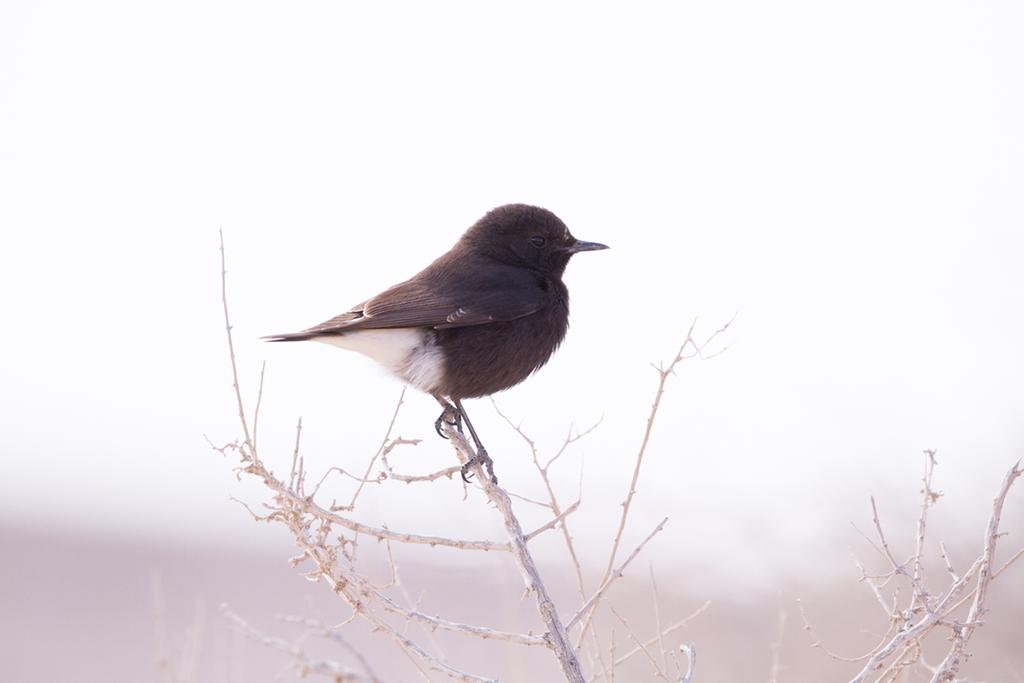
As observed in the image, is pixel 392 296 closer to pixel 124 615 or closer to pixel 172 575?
A: pixel 124 615

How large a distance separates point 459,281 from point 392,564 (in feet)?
7.99

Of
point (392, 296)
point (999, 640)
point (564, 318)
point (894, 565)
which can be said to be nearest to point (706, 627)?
point (999, 640)

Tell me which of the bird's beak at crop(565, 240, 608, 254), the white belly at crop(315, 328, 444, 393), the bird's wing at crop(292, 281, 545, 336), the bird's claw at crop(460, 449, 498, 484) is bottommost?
the bird's claw at crop(460, 449, 498, 484)

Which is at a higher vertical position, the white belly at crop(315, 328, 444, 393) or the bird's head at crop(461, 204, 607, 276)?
the bird's head at crop(461, 204, 607, 276)

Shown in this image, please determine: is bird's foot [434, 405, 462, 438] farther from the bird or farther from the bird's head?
the bird's head

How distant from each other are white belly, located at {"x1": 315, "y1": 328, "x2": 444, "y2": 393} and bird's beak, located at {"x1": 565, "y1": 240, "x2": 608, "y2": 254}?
1361 millimetres

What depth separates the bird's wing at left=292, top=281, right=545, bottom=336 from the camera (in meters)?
6.07

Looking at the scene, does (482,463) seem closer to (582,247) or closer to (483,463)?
(483,463)

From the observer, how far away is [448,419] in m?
6.21

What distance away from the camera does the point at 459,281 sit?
6.54 meters

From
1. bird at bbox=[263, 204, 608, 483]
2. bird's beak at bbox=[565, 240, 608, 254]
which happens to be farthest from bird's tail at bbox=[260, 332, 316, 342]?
bird's beak at bbox=[565, 240, 608, 254]

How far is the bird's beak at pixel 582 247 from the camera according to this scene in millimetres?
7160

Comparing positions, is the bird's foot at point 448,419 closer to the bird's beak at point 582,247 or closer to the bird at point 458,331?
the bird at point 458,331

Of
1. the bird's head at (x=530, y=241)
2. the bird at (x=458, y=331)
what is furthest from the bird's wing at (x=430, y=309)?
the bird's head at (x=530, y=241)
